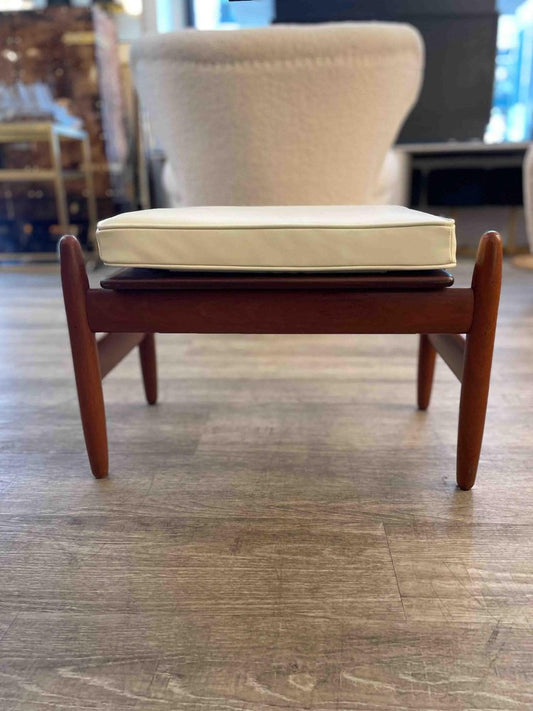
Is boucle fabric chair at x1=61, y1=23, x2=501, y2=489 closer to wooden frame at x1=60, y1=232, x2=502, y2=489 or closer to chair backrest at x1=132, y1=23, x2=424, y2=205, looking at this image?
wooden frame at x1=60, y1=232, x2=502, y2=489

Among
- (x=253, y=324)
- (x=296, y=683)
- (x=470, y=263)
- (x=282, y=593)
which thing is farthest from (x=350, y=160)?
(x=470, y=263)

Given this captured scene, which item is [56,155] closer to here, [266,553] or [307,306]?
[307,306]

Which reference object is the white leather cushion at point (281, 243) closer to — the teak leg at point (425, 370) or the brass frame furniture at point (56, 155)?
the teak leg at point (425, 370)

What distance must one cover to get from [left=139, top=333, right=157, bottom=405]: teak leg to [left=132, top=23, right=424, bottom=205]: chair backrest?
687 mm

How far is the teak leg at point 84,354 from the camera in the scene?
0.80 metres

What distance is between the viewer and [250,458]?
3.20 ft

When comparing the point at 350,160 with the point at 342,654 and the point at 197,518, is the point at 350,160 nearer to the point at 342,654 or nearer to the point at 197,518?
the point at 197,518

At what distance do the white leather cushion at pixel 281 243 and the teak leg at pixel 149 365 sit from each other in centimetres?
38

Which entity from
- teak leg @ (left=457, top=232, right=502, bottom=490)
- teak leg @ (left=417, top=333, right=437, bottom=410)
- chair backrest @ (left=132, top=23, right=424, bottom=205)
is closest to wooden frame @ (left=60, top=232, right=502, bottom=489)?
teak leg @ (left=457, top=232, right=502, bottom=490)

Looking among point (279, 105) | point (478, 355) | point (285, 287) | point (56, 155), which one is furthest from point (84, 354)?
point (56, 155)

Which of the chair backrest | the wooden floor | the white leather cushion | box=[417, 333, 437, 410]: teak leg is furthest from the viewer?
the chair backrest

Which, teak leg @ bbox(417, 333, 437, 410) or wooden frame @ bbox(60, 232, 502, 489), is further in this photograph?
teak leg @ bbox(417, 333, 437, 410)

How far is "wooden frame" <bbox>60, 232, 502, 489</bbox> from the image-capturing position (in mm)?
763

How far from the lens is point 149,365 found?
3.88ft
